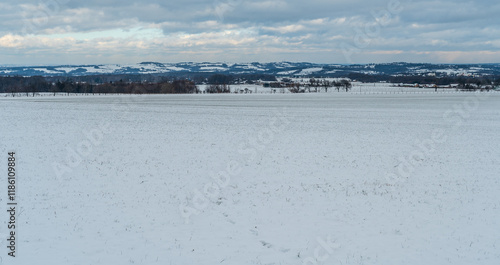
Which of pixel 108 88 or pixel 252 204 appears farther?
pixel 108 88

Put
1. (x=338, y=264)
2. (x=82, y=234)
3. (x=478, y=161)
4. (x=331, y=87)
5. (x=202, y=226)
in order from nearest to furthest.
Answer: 1. (x=338, y=264)
2. (x=82, y=234)
3. (x=202, y=226)
4. (x=478, y=161)
5. (x=331, y=87)

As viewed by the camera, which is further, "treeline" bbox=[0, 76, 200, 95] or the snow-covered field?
"treeline" bbox=[0, 76, 200, 95]

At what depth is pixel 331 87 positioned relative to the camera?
19650cm

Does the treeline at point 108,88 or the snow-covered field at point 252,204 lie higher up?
the treeline at point 108,88

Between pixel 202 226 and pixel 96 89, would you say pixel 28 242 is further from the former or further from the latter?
pixel 96 89

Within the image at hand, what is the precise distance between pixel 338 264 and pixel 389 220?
4.24 meters

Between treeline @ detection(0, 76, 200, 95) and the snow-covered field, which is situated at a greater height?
treeline @ detection(0, 76, 200, 95)

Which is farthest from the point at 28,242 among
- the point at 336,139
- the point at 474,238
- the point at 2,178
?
the point at 336,139

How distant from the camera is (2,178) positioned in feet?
61.4

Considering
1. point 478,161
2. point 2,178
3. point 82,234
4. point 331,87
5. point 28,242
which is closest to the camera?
point 28,242

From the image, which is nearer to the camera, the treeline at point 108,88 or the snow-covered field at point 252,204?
the snow-covered field at point 252,204

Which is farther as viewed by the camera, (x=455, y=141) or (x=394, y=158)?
(x=455, y=141)

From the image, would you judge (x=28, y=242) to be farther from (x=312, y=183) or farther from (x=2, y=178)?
(x=312, y=183)

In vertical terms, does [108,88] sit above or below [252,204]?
above
